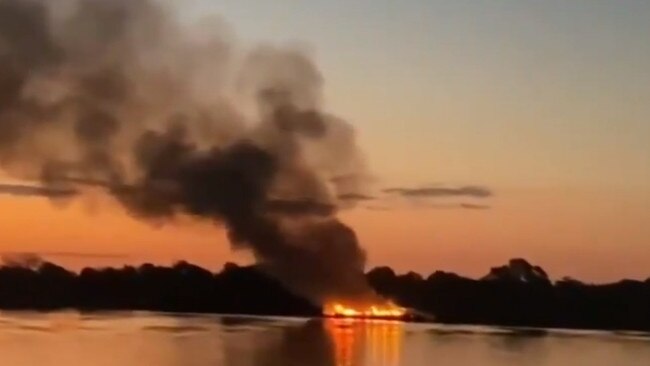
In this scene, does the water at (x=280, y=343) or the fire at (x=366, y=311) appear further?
the water at (x=280, y=343)

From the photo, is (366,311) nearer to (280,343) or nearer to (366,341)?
(280,343)

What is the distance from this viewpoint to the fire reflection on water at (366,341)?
648 cm

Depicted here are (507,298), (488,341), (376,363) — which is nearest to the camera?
(507,298)

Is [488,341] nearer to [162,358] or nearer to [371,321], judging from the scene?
[371,321]

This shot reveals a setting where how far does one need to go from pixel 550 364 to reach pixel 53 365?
313cm

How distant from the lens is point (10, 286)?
5930 millimetres

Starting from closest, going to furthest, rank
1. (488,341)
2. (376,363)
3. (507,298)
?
(507,298)
(376,363)
(488,341)

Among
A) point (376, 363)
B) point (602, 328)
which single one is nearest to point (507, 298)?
point (602, 328)

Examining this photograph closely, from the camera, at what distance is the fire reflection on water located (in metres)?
6.48

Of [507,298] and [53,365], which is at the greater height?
[507,298]

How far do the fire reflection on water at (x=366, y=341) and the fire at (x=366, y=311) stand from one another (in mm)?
67

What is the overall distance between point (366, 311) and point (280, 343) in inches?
39.4

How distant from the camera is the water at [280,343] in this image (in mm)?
6246

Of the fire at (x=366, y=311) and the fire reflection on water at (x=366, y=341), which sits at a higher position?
the fire at (x=366, y=311)
